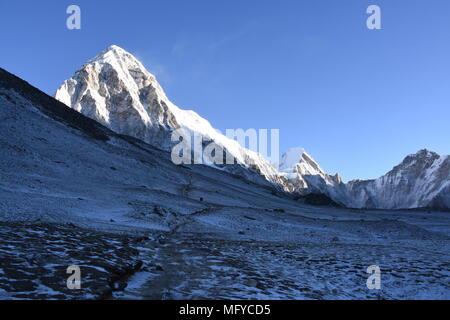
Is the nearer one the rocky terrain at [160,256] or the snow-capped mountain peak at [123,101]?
the rocky terrain at [160,256]

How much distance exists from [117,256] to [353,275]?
717 cm
